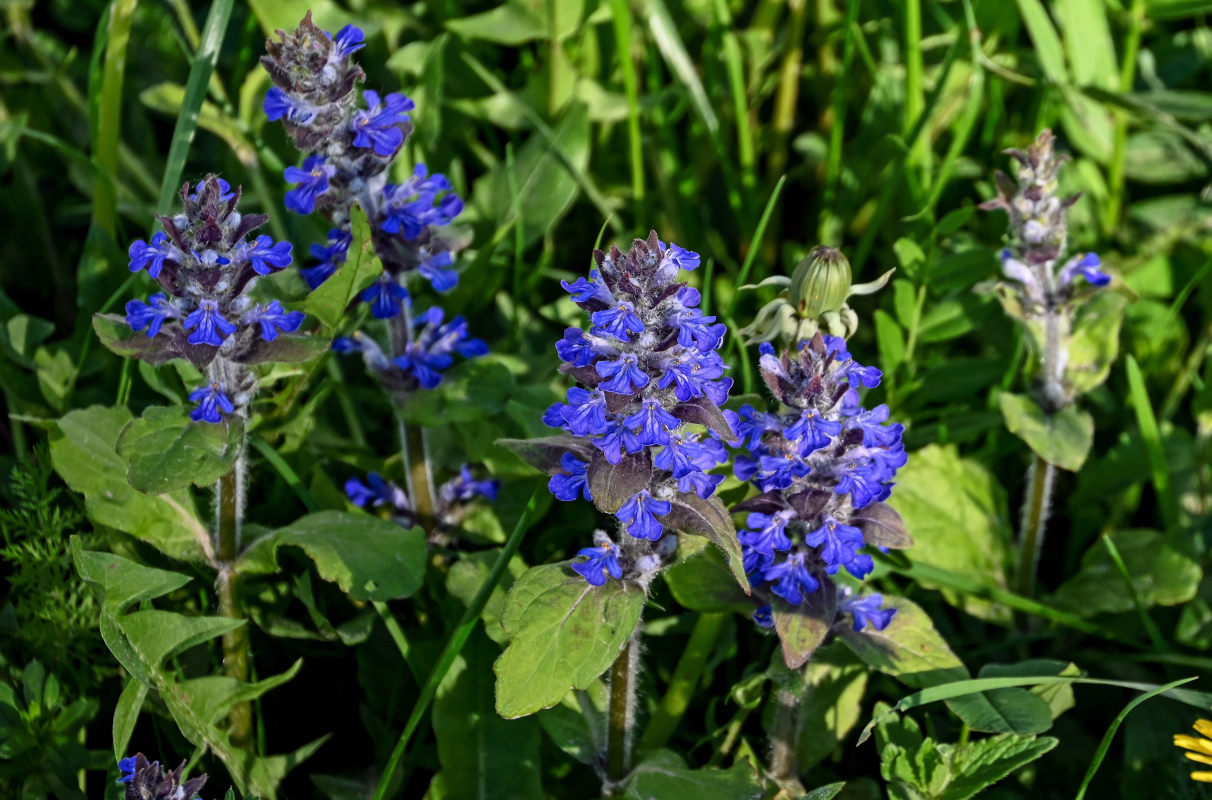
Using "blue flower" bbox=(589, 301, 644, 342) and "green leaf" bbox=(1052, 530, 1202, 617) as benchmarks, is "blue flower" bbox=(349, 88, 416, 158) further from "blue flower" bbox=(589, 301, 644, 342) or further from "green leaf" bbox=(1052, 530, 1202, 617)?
"green leaf" bbox=(1052, 530, 1202, 617)

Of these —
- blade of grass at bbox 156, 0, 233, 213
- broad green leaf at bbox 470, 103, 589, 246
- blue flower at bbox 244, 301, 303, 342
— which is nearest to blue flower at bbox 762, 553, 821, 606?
blue flower at bbox 244, 301, 303, 342

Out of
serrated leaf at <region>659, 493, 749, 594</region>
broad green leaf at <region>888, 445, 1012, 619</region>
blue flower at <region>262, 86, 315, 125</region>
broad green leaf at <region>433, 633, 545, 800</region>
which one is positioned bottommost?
broad green leaf at <region>433, 633, 545, 800</region>

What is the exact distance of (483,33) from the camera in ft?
13.9

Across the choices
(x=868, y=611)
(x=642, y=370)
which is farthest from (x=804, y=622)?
(x=642, y=370)

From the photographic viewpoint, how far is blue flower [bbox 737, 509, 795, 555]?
8.51 feet

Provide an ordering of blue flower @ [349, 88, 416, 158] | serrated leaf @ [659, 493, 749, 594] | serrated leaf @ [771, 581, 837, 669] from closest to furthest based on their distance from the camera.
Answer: serrated leaf @ [659, 493, 749, 594]
serrated leaf @ [771, 581, 837, 669]
blue flower @ [349, 88, 416, 158]

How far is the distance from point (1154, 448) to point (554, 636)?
2.17 meters

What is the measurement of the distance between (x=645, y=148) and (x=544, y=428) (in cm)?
188

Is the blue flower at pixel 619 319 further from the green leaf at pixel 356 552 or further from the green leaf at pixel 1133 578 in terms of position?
the green leaf at pixel 1133 578

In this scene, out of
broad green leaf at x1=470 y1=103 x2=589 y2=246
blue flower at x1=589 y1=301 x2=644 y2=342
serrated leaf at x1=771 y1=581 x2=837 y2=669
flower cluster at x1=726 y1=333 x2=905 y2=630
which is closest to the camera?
blue flower at x1=589 y1=301 x2=644 y2=342

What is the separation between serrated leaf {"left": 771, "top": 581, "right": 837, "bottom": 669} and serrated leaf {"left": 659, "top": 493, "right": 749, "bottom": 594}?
262mm

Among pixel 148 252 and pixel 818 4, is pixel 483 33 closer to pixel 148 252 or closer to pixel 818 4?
pixel 818 4

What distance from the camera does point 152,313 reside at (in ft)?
8.59

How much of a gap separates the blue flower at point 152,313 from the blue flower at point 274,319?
0.57 ft
